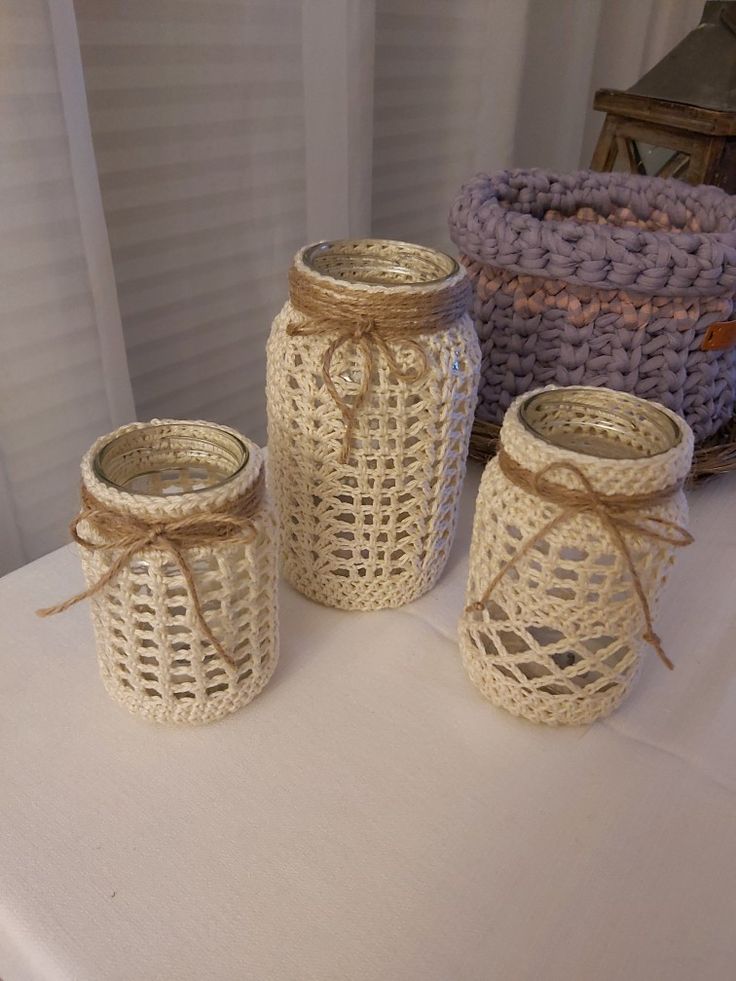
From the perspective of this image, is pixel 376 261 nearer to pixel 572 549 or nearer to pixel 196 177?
pixel 572 549

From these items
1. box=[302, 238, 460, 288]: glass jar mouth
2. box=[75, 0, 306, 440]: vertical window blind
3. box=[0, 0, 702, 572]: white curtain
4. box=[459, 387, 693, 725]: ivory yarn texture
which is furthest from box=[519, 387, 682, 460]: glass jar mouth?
box=[75, 0, 306, 440]: vertical window blind

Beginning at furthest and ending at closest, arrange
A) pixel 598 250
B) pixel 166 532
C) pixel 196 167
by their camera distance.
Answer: pixel 196 167, pixel 598 250, pixel 166 532

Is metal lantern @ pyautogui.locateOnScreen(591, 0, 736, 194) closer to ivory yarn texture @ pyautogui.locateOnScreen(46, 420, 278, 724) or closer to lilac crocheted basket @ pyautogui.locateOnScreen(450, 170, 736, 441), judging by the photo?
lilac crocheted basket @ pyautogui.locateOnScreen(450, 170, 736, 441)

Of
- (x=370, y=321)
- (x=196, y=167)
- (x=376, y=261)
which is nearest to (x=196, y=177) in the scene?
(x=196, y=167)

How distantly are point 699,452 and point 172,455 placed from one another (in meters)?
0.42

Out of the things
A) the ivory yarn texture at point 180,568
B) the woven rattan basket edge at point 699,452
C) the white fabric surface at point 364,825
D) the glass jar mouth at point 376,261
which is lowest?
the white fabric surface at point 364,825

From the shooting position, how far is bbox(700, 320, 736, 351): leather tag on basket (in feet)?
1.97

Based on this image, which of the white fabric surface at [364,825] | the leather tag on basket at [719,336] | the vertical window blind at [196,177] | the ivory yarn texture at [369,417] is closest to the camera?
the white fabric surface at [364,825]

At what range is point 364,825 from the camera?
414mm

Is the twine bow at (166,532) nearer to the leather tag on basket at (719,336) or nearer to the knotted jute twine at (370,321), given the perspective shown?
the knotted jute twine at (370,321)

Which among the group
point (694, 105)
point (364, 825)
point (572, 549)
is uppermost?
point (694, 105)

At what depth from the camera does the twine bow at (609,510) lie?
399mm

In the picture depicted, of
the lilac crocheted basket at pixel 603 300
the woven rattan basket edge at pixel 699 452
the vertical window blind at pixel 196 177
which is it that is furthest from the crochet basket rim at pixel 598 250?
the vertical window blind at pixel 196 177

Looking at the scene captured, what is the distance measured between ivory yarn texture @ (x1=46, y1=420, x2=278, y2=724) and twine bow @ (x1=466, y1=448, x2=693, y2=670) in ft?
0.45
